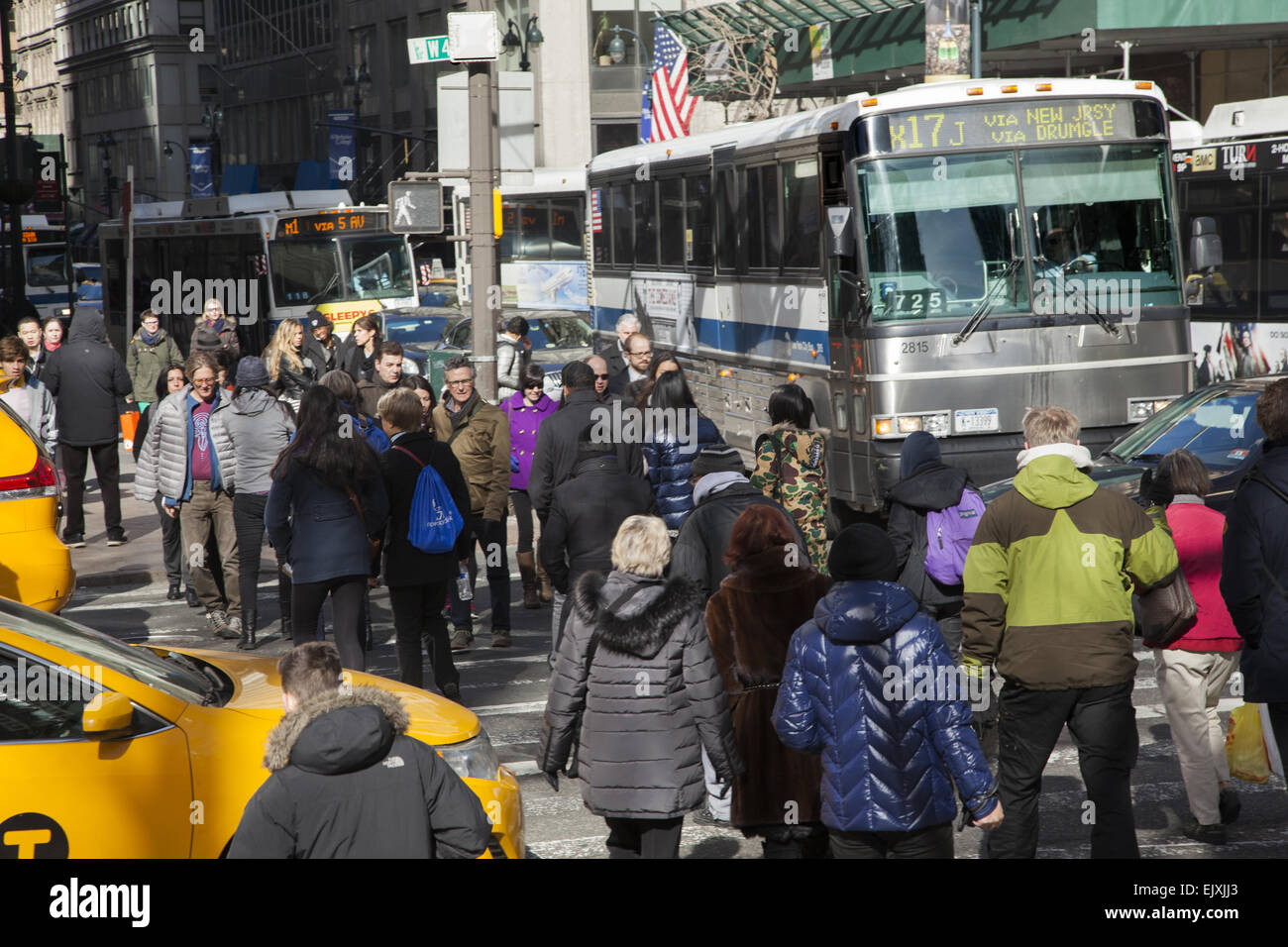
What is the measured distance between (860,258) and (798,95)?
78.3 ft

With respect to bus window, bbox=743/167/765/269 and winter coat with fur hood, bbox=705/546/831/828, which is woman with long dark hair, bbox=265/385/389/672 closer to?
winter coat with fur hood, bbox=705/546/831/828

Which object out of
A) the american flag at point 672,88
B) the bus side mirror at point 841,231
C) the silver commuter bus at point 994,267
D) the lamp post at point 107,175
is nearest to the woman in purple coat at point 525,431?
the bus side mirror at point 841,231

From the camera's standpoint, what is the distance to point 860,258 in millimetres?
12305

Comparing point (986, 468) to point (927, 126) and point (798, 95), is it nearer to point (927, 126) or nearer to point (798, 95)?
point (927, 126)

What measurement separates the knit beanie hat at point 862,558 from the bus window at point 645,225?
1343 cm

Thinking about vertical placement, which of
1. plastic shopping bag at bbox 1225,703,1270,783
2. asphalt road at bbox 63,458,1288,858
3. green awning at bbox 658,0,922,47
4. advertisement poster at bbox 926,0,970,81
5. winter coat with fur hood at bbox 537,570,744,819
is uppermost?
green awning at bbox 658,0,922,47

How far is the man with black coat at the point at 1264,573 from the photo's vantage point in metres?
5.47

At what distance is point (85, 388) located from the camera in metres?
14.2

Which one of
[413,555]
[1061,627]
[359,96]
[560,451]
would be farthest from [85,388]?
[359,96]

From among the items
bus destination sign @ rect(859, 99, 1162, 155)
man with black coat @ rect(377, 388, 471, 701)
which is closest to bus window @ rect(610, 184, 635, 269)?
bus destination sign @ rect(859, 99, 1162, 155)

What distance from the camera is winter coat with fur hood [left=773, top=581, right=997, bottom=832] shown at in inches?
190

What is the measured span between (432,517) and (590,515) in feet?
3.18

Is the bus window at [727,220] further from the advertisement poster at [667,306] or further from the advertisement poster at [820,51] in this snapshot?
the advertisement poster at [820,51]
